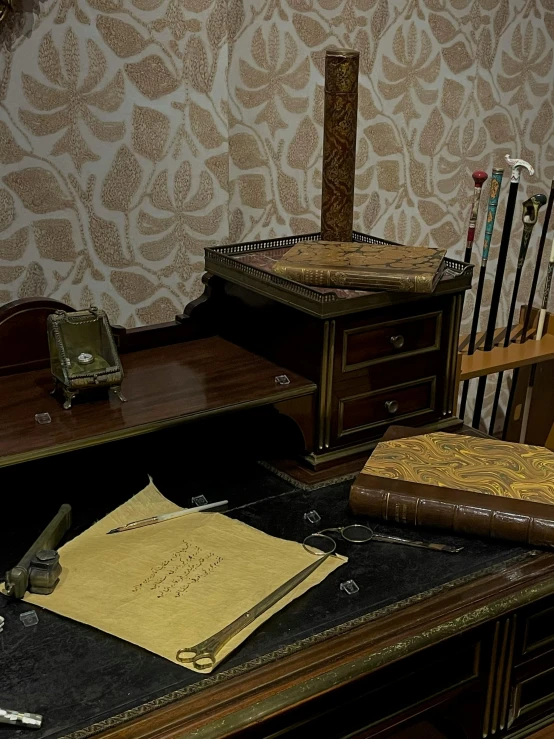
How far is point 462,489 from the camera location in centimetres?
129

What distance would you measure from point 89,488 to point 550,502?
2.21 ft

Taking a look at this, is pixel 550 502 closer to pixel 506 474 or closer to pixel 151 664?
pixel 506 474

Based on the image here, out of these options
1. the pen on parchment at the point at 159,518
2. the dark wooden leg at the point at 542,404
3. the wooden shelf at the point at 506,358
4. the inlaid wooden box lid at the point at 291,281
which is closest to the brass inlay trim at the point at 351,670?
the pen on parchment at the point at 159,518

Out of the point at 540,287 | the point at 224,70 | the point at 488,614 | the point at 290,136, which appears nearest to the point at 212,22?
the point at 224,70

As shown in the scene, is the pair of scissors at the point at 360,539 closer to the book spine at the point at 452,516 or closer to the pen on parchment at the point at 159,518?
the book spine at the point at 452,516

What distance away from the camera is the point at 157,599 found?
111 centimetres

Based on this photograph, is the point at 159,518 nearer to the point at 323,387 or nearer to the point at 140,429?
the point at 140,429

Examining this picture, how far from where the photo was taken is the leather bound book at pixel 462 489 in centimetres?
124

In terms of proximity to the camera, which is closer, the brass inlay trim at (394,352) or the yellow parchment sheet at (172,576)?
the yellow parchment sheet at (172,576)

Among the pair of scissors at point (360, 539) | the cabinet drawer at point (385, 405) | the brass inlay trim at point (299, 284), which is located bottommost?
the pair of scissors at point (360, 539)

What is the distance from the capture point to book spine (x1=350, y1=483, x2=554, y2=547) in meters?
1.23

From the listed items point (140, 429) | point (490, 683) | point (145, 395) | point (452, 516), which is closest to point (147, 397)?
point (145, 395)

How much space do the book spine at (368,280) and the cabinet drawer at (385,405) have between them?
174mm

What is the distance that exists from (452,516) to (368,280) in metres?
0.37
